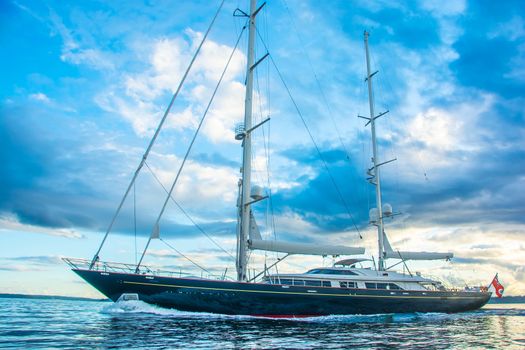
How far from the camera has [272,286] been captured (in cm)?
2527

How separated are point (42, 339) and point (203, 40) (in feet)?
73.2

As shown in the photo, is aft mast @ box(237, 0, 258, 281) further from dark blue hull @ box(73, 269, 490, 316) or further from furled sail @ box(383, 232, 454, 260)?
furled sail @ box(383, 232, 454, 260)

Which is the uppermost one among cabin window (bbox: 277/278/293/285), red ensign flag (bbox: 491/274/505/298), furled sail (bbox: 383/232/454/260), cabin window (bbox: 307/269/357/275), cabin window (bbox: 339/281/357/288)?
furled sail (bbox: 383/232/454/260)

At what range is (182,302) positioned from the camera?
2416cm

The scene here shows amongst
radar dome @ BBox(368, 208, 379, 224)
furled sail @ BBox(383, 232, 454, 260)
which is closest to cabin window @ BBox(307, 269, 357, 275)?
furled sail @ BBox(383, 232, 454, 260)

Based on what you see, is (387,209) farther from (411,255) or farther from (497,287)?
(497,287)

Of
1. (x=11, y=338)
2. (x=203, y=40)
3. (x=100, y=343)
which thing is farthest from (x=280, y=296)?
(x=203, y=40)

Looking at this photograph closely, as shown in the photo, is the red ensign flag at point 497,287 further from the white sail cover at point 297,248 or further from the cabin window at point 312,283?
the cabin window at point 312,283

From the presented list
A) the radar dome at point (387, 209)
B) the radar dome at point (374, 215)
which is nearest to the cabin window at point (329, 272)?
the radar dome at point (374, 215)

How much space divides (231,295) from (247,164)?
32.5ft

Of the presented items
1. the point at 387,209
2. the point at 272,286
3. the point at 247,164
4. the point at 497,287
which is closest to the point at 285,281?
the point at 272,286

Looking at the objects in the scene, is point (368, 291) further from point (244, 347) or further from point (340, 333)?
point (244, 347)

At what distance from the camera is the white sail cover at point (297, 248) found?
27.0 metres

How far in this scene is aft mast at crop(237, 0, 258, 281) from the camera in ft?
88.5
